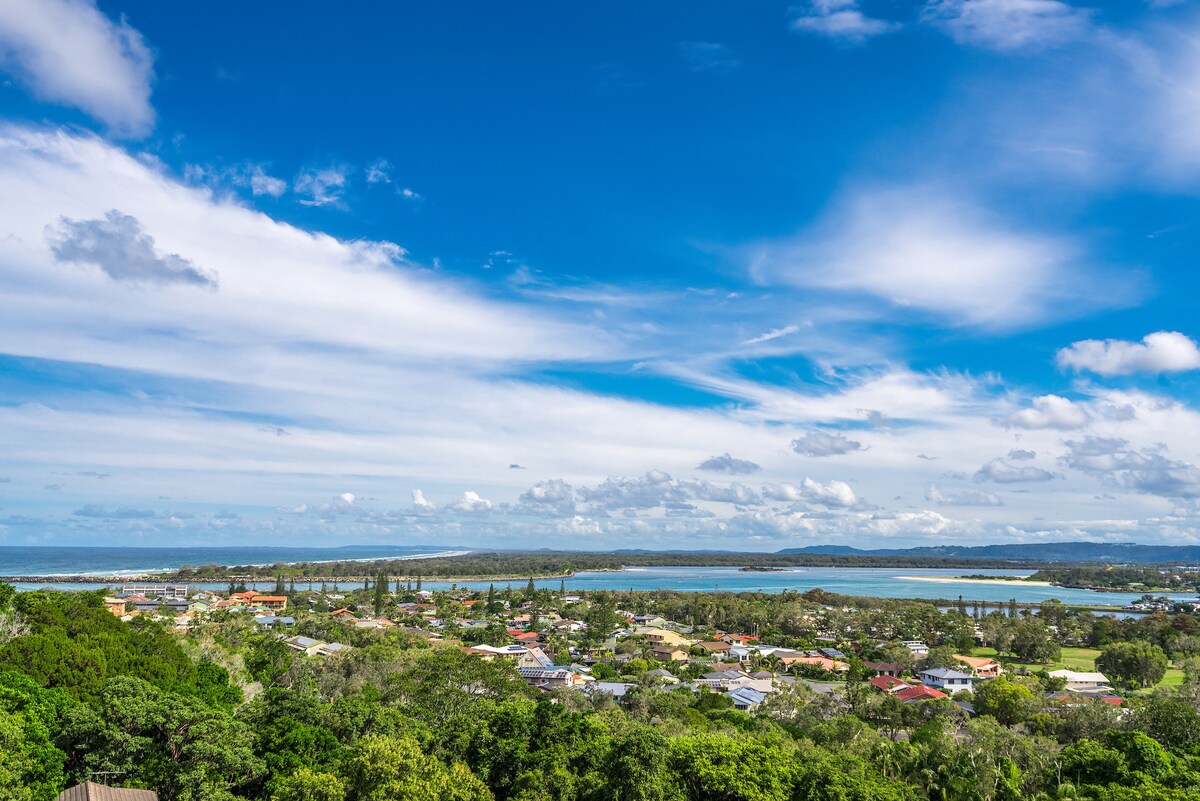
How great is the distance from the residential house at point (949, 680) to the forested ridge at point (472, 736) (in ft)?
39.6

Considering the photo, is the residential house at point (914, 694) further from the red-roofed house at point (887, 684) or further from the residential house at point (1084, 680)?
the residential house at point (1084, 680)

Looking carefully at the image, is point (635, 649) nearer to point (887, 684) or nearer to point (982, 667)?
point (887, 684)

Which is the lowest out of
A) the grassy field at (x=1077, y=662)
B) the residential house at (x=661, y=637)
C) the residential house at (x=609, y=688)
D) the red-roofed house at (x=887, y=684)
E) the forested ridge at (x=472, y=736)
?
the grassy field at (x=1077, y=662)

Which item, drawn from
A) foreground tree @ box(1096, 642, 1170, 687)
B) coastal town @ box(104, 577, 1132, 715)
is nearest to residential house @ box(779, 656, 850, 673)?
coastal town @ box(104, 577, 1132, 715)

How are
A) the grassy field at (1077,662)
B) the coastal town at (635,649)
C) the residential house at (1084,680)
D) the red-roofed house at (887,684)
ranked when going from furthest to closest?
the grassy field at (1077,662)
the residential house at (1084,680)
the red-roofed house at (887,684)
the coastal town at (635,649)

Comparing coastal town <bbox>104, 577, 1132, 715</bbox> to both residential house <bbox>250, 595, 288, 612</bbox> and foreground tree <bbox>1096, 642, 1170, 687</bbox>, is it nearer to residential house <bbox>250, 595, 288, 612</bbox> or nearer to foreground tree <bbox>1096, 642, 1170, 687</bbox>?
residential house <bbox>250, 595, 288, 612</bbox>

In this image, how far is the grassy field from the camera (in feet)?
179

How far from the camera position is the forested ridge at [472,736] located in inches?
698

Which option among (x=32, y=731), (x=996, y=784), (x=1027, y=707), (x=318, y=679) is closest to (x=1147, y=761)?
(x=996, y=784)

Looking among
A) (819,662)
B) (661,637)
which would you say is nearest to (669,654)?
(661,637)

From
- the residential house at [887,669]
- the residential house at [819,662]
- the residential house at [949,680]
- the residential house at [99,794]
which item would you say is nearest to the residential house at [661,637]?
the residential house at [819,662]

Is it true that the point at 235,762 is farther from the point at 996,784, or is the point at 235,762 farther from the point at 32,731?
the point at 996,784

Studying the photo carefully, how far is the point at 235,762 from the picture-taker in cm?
1814

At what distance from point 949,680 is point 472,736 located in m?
39.9
